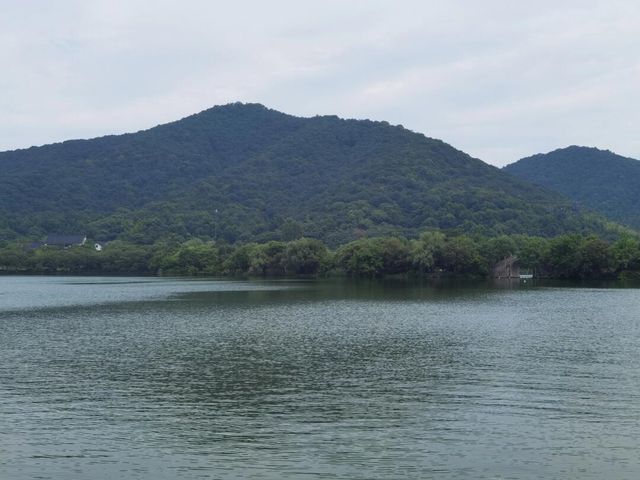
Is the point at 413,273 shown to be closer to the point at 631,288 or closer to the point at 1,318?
the point at 631,288

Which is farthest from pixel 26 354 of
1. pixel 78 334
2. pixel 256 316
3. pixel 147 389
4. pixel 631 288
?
pixel 631 288

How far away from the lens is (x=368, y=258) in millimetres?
131125

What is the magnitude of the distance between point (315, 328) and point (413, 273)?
8397 centimetres

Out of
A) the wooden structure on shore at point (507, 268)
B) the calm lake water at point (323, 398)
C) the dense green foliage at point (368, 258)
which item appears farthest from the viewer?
the wooden structure on shore at point (507, 268)

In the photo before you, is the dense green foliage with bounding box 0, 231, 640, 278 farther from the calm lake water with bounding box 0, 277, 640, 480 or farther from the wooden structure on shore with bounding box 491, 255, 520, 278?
the calm lake water with bounding box 0, 277, 640, 480

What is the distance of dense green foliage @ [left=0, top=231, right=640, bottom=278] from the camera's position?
116m

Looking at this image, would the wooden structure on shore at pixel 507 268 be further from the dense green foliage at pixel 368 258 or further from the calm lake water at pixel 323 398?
the calm lake water at pixel 323 398

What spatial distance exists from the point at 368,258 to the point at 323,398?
344 feet

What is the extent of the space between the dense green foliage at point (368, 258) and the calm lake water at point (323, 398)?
65569 mm

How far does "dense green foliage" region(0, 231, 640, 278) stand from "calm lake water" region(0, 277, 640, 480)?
215 feet

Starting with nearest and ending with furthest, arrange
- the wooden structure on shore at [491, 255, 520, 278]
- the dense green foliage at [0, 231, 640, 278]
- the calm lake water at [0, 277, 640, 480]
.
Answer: the calm lake water at [0, 277, 640, 480], the dense green foliage at [0, 231, 640, 278], the wooden structure on shore at [491, 255, 520, 278]

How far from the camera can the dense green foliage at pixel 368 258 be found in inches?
4552

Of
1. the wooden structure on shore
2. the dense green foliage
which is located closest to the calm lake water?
the dense green foliage

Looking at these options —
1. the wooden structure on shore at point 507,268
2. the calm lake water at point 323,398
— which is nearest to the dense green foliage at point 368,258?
the wooden structure on shore at point 507,268
